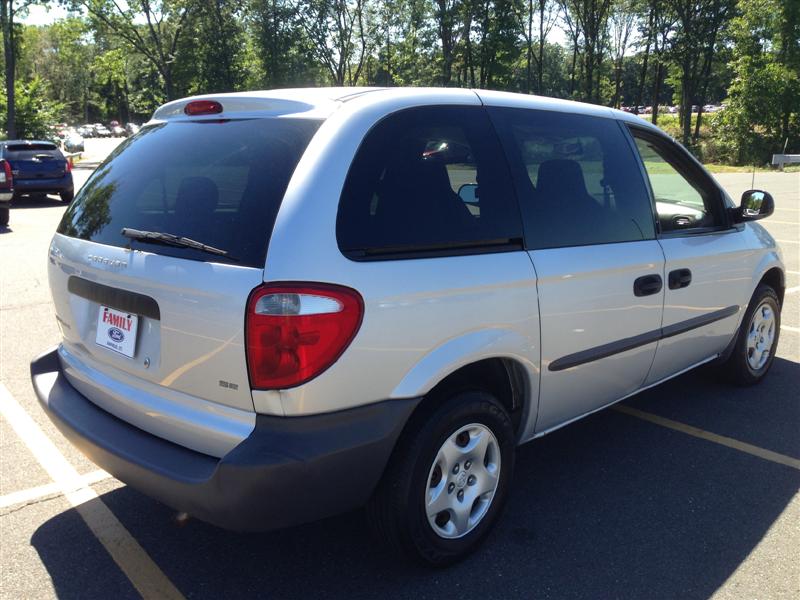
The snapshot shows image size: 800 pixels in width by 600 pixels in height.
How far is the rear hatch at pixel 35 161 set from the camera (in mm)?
16391

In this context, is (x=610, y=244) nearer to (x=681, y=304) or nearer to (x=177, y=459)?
(x=681, y=304)

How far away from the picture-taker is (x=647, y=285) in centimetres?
348

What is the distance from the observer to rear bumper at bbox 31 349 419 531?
7.30 ft

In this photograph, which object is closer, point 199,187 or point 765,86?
point 199,187

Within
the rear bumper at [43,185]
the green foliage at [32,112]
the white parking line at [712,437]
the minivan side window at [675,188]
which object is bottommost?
the white parking line at [712,437]

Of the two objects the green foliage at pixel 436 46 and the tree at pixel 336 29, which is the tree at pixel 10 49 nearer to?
the green foliage at pixel 436 46

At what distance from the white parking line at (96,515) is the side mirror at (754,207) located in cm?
378

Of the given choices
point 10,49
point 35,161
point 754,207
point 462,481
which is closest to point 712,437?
point 754,207

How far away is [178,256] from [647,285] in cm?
225

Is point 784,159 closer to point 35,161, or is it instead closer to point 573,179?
point 35,161

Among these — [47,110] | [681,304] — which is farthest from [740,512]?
[47,110]

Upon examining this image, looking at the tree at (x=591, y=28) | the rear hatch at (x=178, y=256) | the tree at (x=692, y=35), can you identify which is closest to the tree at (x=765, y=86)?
the tree at (x=692, y=35)

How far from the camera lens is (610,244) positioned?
3.34 meters

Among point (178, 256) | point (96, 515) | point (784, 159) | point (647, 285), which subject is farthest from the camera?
point (784, 159)
